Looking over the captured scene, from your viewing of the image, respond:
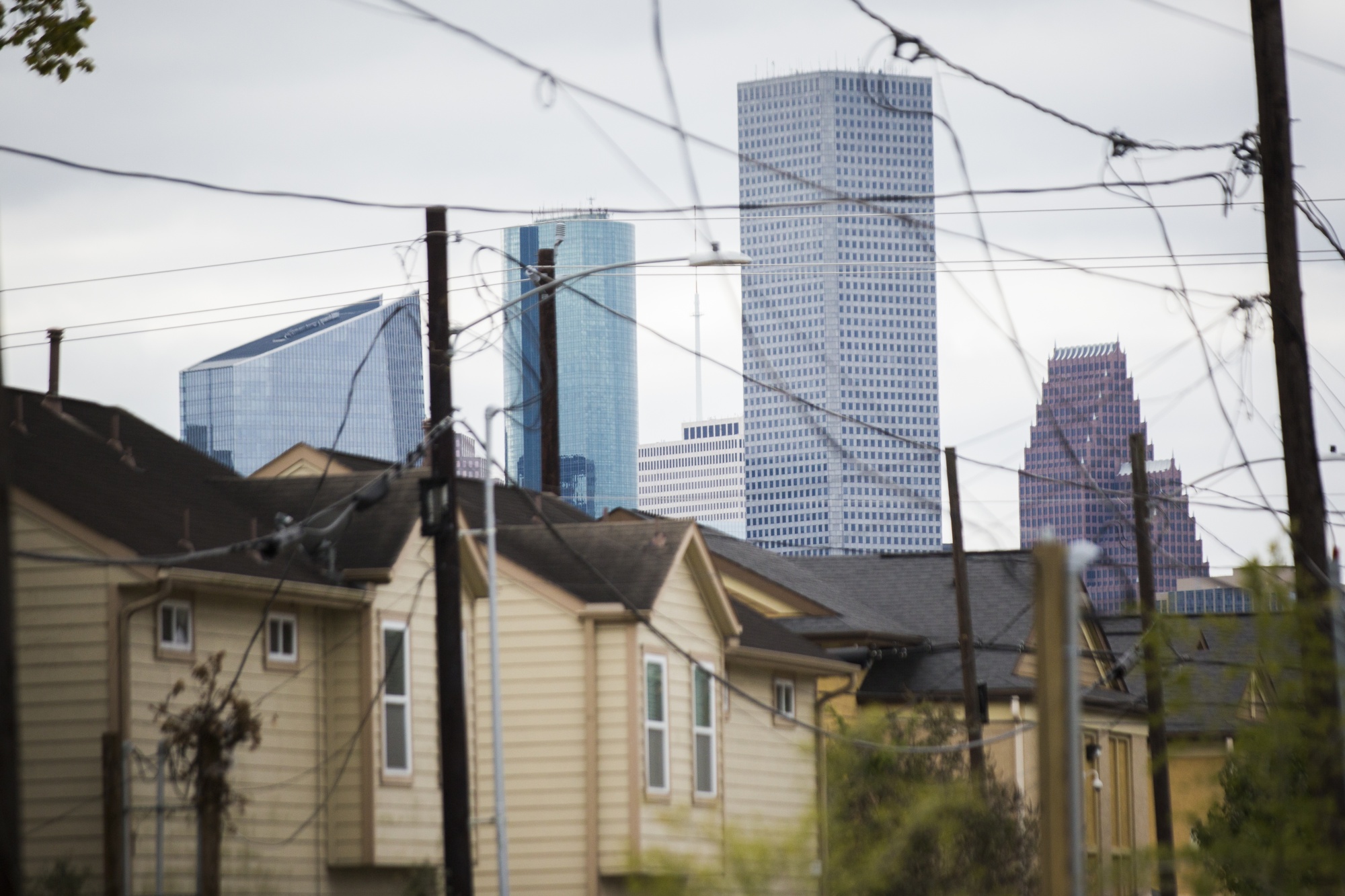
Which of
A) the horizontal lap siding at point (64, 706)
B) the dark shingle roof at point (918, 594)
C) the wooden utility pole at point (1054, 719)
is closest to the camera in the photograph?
the wooden utility pole at point (1054, 719)

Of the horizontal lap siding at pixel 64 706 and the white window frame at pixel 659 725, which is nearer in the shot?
the horizontal lap siding at pixel 64 706

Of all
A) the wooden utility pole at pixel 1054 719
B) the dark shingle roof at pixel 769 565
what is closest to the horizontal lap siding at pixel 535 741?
the dark shingle roof at pixel 769 565

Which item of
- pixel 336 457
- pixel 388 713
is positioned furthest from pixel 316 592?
pixel 336 457

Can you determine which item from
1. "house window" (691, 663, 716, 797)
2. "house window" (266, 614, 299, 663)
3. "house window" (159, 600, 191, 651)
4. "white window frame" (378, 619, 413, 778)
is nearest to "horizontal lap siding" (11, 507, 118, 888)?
"house window" (159, 600, 191, 651)

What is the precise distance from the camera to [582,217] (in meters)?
27.8

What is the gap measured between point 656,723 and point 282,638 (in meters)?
6.17

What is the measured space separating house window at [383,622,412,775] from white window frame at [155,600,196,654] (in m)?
3.11

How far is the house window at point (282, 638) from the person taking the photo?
867 inches

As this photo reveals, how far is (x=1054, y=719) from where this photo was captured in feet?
37.0

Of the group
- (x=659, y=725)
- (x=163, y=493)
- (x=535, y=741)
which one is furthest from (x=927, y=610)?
(x=163, y=493)

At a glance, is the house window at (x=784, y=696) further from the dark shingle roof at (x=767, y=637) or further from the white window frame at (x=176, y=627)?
the white window frame at (x=176, y=627)

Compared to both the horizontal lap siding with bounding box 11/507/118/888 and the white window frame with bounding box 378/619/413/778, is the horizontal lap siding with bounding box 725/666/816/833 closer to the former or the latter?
the white window frame with bounding box 378/619/413/778

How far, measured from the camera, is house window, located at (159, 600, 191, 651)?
20.3m

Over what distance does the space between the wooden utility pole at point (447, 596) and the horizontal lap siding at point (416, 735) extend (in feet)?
13.2
